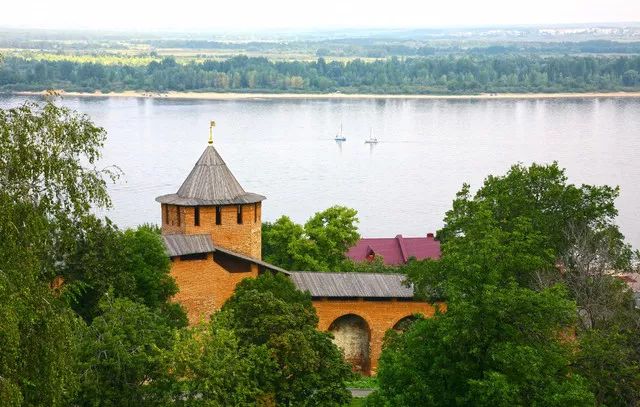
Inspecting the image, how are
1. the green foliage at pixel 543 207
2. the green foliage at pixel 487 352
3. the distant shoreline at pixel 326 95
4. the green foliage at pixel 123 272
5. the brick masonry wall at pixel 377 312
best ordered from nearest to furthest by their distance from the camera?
the green foliage at pixel 487 352
the green foliage at pixel 123 272
the green foliage at pixel 543 207
the brick masonry wall at pixel 377 312
the distant shoreline at pixel 326 95

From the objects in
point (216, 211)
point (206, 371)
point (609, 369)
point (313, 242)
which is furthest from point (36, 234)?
point (313, 242)

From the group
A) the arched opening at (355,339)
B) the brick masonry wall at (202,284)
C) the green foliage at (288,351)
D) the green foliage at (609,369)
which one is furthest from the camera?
the arched opening at (355,339)

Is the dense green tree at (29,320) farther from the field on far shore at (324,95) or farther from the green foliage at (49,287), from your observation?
the field on far shore at (324,95)

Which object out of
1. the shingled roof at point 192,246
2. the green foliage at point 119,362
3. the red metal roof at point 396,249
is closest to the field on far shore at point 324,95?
the red metal roof at point 396,249

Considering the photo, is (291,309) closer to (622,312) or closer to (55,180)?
(622,312)

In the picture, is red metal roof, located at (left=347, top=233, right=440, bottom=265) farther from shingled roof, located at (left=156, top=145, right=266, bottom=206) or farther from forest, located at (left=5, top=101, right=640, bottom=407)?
forest, located at (left=5, top=101, right=640, bottom=407)
